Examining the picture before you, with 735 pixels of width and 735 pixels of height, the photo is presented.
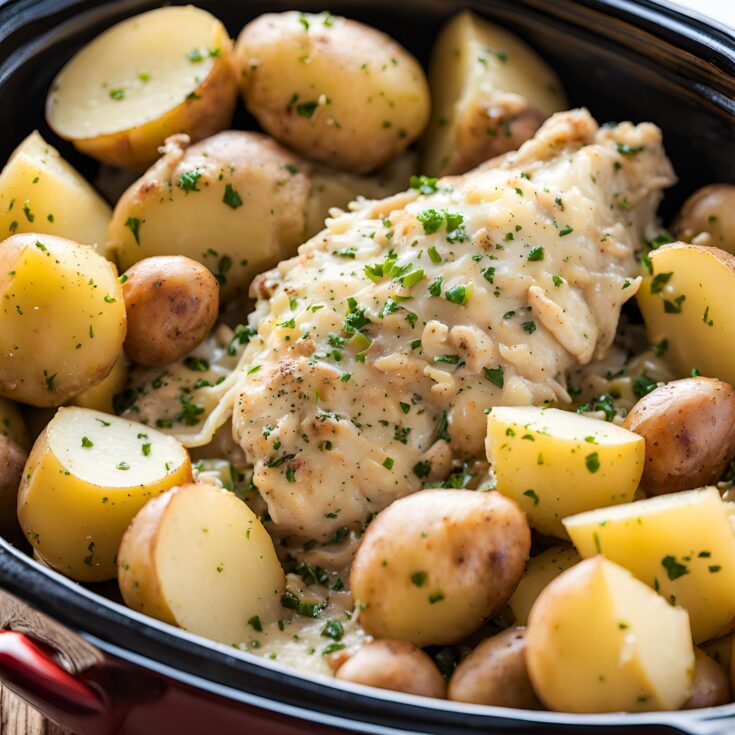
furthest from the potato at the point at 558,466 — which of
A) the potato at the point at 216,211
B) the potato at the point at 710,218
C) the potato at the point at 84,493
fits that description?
the potato at the point at 216,211

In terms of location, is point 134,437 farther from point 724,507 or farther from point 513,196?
point 724,507

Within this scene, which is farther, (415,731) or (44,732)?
(44,732)

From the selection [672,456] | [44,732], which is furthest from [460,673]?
[44,732]

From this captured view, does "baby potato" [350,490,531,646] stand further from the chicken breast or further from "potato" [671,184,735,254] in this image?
"potato" [671,184,735,254]

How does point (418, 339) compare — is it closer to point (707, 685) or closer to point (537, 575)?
point (537, 575)

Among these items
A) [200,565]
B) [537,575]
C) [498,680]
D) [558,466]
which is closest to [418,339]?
[558,466]
